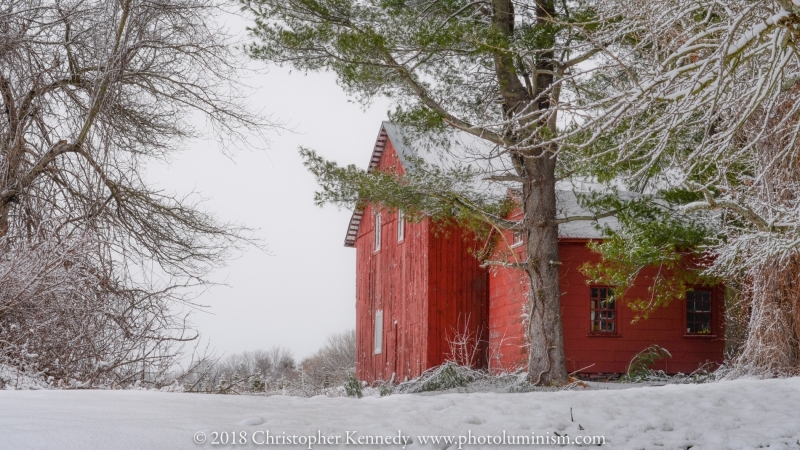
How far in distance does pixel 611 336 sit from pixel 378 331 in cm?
826

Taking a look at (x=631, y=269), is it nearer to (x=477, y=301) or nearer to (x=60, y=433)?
(x=477, y=301)

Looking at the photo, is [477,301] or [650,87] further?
[477,301]

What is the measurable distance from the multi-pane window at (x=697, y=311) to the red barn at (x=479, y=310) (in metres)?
0.02

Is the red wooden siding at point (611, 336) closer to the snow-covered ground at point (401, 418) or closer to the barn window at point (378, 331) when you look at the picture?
the barn window at point (378, 331)

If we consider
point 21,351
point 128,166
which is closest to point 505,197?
point 128,166

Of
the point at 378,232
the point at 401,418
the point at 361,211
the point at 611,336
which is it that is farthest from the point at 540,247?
the point at 361,211

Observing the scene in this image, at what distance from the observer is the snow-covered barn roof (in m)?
15.1

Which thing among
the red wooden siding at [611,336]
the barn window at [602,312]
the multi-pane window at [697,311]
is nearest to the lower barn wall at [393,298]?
the red wooden siding at [611,336]

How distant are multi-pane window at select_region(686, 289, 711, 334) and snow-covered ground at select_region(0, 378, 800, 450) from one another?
33.1 feet

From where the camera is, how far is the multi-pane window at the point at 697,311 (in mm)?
18688

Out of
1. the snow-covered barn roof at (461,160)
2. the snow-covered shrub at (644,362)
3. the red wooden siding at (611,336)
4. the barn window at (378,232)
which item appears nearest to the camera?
the snow-covered barn roof at (461,160)

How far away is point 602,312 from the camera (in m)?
18.5

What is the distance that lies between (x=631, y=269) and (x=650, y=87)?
755 cm

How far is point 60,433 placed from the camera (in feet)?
16.5
